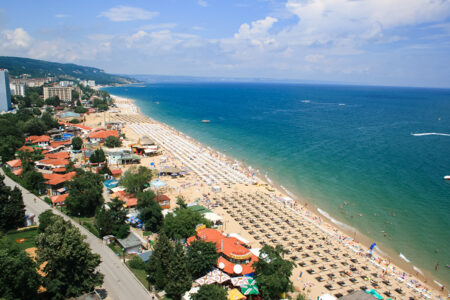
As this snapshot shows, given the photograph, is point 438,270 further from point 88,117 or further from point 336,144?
point 88,117

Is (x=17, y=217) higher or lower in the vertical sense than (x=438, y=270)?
higher

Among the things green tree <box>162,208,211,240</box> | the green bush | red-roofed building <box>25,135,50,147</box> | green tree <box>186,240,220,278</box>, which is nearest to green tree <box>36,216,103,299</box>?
the green bush

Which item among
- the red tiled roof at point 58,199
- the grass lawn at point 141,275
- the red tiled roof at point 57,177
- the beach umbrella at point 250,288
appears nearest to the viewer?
the beach umbrella at point 250,288

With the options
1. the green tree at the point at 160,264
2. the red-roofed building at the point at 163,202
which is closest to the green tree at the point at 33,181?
the red-roofed building at the point at 163,202

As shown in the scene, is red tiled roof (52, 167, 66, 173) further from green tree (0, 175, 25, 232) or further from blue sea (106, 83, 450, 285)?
blue sea (106, 83, 450, 285)

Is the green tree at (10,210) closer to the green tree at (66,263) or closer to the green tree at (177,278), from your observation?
the green tree at (66,263)

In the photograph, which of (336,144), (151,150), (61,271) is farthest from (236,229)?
(336,144)
